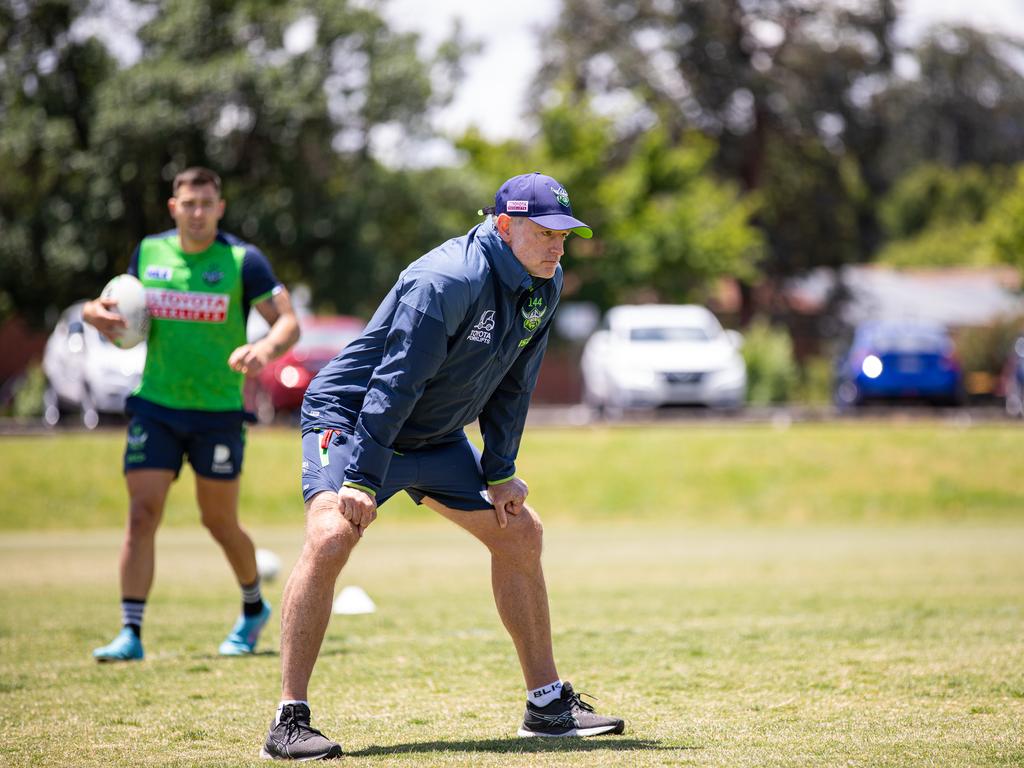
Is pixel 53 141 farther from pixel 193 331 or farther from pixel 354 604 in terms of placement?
pixel 193 331

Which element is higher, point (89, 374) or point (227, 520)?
point (89, 374)

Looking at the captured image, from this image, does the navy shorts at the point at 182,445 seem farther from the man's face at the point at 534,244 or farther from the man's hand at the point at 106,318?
the man's face at the point at 534,244

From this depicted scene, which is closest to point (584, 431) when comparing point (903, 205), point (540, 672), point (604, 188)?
point (540, 672)

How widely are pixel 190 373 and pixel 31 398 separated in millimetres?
21841

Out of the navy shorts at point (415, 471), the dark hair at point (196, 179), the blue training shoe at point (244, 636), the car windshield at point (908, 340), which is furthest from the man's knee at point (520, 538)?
the car windshield at point (908, 340)

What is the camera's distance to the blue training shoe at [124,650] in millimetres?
7195

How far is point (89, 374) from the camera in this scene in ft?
75.7

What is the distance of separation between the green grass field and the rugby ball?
5.57 ft

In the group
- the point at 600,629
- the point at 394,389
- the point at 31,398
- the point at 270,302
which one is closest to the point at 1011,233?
the point at 31,398

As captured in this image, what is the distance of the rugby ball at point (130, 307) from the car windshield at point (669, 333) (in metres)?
19.3

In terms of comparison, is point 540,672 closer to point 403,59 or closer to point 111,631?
point 111,631

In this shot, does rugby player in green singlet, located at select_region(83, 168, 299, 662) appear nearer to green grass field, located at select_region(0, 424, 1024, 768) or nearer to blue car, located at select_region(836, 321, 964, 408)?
green grass field, located at select_region(0, 424, 1024, 768)

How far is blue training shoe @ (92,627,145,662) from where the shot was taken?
23.6 ft

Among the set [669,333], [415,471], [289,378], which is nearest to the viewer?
[415,471]
